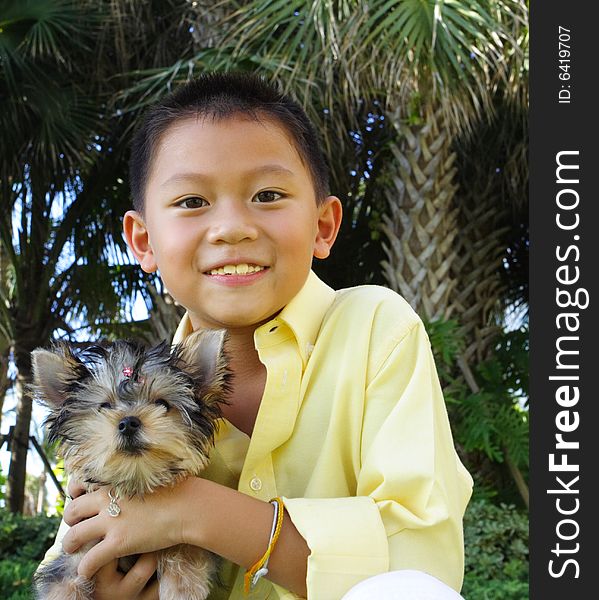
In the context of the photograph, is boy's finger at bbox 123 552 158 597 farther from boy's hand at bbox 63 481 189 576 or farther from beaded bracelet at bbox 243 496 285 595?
beaded bracelet at bbox 243 496 285 595

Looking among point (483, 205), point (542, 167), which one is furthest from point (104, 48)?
point (542, 167)

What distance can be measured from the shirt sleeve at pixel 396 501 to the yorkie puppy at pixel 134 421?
287 millimetres

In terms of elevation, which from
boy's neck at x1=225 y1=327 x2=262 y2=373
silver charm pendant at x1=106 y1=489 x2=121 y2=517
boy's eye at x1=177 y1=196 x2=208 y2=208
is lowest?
silver charm pendant at x1=106 y1=489 x2=121 y2=517

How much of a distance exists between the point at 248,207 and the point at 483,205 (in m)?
7.03

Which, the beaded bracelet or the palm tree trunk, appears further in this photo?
the palm tree trunk

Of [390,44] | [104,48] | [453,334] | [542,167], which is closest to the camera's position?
[542,167]

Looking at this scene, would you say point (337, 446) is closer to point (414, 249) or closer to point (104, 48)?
point (414, 249)

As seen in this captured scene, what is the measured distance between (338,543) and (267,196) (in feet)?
3.07

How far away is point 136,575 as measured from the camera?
2.05 meters

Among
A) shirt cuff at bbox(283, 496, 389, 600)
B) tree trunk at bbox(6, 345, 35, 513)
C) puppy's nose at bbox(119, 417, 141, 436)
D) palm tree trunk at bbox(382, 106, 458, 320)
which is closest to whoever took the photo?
puppy's nose at bbox(119, 417, 141, 436)

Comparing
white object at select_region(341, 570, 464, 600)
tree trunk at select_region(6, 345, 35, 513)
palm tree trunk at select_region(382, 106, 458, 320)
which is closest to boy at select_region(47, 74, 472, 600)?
white object at select_region(341, 570, 464, 600)

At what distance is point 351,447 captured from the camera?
2270 millimetres

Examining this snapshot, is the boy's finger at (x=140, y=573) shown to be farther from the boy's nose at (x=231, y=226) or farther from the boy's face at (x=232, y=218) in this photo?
the boy's nose at (x=231, y=226)

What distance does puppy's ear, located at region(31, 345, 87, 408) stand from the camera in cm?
200
